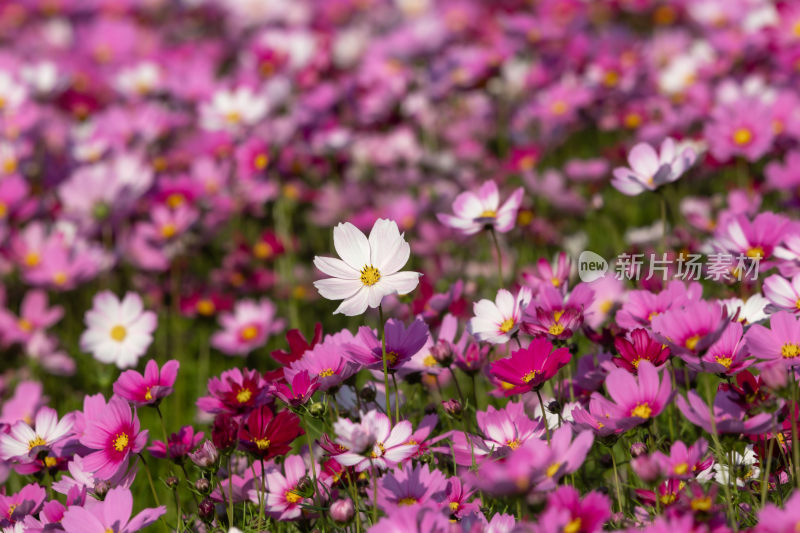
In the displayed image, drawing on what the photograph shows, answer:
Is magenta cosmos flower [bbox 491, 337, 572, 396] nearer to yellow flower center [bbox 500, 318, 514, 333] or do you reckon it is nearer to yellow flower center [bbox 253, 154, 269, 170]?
yellow flower center [bbox 500, 318, 514, 333]

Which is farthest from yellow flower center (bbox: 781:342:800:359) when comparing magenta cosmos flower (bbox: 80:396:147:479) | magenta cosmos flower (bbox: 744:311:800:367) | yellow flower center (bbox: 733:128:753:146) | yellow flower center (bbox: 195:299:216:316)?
yellow flower center (bbox: 195:299:216:316)

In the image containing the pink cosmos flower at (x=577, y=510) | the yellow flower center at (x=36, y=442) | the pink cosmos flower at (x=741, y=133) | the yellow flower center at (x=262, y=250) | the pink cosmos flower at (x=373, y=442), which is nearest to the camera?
the pink cosmos flower at (x=577, y=510)

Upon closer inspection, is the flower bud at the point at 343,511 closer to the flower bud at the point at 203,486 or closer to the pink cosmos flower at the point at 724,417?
the flower bud at the point at 203,486

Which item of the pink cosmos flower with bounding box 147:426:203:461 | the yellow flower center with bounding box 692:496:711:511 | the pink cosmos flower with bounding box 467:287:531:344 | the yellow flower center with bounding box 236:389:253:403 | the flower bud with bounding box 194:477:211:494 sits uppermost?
the yellow flower center with bounding box 692:496:711:511

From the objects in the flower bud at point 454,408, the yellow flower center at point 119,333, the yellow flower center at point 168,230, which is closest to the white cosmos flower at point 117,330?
the yellow flower center at point 119,333

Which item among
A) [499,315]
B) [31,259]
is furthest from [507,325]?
[31,259]

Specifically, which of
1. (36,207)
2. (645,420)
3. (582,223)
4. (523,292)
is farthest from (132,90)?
(645,420)
